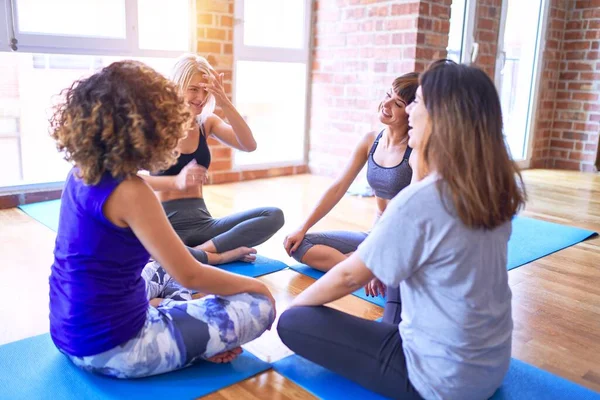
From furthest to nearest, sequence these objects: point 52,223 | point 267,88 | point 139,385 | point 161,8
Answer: point 267,88, point 161,8, point 52,223, point 139,385

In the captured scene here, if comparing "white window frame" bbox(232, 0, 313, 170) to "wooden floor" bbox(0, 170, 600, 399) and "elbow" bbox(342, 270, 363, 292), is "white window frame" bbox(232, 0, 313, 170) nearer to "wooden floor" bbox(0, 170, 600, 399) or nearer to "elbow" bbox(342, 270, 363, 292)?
"wooden floor" bbox(0, 170, 600, 399)

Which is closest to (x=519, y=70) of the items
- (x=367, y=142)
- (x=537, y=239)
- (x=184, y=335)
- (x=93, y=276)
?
(x=537, y=239)

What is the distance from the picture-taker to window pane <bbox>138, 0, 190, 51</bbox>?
3668 millimetres

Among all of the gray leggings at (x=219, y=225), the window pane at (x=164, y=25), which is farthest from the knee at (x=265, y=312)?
the window pane at (x=164, y=25)

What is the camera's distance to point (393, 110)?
211 cm

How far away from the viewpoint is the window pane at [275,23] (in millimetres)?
4199

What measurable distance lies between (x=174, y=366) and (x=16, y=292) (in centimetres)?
97

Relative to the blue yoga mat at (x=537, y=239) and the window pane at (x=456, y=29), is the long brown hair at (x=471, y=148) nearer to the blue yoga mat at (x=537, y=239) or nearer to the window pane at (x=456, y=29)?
the blue yoga mat at (x=537, y=239)

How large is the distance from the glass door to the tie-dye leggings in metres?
4.24

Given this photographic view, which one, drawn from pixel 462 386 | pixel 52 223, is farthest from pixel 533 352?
pixel 52 223

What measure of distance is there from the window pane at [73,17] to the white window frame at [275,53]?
0.88 meters

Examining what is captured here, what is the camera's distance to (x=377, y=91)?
415cm

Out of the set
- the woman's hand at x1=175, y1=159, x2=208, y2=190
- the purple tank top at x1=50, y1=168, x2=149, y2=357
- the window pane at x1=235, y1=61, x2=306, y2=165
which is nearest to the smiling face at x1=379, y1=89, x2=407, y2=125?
the woman's hand at x1=175, y1=159, x2=208, y2=190

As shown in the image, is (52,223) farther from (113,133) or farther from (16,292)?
(113,133)
